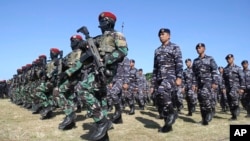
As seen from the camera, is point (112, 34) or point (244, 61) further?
point (244, 61)

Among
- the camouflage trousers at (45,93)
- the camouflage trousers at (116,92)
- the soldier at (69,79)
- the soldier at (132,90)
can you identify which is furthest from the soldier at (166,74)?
the camouflage trousers at (45,93)

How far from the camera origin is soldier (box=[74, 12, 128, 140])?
557cm

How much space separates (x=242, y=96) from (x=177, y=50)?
6747mm

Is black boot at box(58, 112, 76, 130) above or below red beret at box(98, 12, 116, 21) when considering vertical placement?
below

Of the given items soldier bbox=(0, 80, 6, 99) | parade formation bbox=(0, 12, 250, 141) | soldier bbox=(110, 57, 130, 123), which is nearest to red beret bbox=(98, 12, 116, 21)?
parade formation bbox=(0, 12, 250, 141)

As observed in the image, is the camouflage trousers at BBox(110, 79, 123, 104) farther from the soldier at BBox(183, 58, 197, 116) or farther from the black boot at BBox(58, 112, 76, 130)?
the soldier at BBox(183, 58, 197, 116)

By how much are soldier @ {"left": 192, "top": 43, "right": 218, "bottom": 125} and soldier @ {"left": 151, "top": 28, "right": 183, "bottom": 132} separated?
1559mm

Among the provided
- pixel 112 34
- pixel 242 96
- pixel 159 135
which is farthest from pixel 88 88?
pixel 242 96

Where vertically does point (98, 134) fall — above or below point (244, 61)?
below

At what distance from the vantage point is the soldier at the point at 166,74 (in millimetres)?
6820

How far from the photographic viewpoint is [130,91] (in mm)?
12188

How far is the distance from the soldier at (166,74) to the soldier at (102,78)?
1.52m

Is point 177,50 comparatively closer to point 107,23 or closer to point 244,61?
point 107,23

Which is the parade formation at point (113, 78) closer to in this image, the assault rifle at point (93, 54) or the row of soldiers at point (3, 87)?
the assault rifle at point (93, 54)
